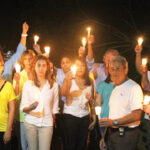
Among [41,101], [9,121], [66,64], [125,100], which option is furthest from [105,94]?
[66,64]

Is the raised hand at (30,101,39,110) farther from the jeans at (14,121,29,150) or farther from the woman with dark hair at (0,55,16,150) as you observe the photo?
the jeans at (14,121,29,150)

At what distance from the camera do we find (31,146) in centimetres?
402

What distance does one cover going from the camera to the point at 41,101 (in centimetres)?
405

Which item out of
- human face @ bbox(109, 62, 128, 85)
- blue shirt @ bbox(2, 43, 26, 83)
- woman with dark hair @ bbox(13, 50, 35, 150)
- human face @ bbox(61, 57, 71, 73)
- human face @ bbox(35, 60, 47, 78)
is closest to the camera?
human face @ bbox(109, 62, 128, 85)

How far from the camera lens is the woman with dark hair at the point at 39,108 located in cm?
399

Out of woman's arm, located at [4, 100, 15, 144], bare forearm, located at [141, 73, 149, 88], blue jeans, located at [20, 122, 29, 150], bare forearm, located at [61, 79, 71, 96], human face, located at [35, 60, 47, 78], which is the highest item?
human face, located at [35, 60, 47, 78]

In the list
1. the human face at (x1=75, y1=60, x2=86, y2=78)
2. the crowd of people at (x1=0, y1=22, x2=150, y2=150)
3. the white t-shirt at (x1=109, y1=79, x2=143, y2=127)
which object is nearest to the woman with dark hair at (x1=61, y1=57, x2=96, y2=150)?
the crowd of people at (x1=0, y1=22, x2=150, y2=150)

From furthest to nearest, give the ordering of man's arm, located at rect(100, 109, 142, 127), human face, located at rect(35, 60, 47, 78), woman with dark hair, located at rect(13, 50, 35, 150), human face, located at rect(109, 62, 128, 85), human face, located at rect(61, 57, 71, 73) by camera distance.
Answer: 1. human face, located at rect(61, 57, 71, 73)
2. woman with dark hair, located at rect(13, 50, 35, 150)
3. human face, located at rect(35, 60, 47, 78)
4. human face, located at rect(109, 62, 128, 85)
5. man's arm, located at rect(100, 109, 142, 127)

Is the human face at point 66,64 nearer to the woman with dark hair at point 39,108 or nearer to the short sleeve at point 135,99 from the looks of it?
the woman with dark hair at point 39,108

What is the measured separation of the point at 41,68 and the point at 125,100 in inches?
61.7

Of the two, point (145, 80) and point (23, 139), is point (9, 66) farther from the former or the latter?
point (145, 80)

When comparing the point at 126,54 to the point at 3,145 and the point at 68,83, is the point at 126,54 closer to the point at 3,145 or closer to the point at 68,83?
the point at 68,83

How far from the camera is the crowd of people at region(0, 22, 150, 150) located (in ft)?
11.2

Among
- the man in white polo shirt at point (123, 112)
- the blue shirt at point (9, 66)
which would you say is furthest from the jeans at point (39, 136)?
the blue shirt at point (9, 66)
